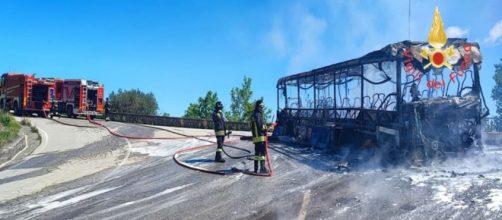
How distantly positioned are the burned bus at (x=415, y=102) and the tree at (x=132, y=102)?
184 ft

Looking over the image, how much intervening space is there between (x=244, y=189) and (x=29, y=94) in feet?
90.3

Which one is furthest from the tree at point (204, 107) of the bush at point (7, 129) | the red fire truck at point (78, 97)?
the bush at point (7, 129)

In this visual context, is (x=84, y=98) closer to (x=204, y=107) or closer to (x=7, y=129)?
(x=7, y=129)

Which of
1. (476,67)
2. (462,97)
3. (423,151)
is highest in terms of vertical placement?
(476,67)

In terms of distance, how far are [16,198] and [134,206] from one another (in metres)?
3.02

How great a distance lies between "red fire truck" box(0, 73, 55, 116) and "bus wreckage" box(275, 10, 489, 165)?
25.1 meters

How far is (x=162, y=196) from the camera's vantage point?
820 centimetres

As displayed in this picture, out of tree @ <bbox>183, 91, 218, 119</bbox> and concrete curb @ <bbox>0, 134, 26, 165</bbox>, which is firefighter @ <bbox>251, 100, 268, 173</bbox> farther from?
tree @ <bbox>183, 91, 218, 119</bbox>

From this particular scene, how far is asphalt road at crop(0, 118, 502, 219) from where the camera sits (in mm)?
6773

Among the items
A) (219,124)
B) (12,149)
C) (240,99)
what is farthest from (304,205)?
(240,99)

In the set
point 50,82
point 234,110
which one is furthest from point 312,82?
point 234,110

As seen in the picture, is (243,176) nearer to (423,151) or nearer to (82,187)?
(82,187)

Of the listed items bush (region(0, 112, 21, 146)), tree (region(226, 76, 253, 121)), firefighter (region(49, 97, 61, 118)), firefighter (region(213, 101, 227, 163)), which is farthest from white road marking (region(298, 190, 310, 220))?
tree (region(226, 76, 253, 121))

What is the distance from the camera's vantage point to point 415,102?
35.7 ft
